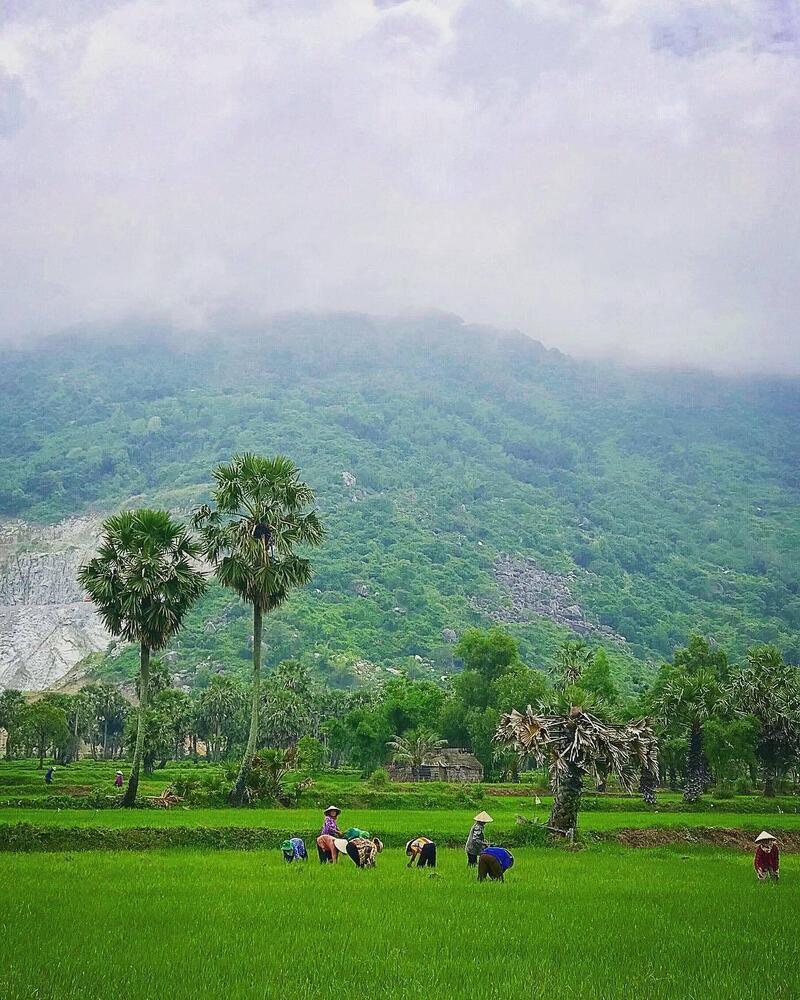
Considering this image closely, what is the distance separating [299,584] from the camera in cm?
4112

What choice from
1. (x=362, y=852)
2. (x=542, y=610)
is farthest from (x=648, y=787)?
(x=542, y=610)

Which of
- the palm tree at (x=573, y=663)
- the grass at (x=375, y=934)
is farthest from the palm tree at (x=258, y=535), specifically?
the palm tree at (x=573, y=663)

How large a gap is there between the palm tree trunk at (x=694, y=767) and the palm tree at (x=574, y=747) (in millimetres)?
25264

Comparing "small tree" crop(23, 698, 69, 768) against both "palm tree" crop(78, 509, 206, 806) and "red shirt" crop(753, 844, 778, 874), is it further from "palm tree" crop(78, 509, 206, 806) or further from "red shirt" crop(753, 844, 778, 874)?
"red shirt" crop(753, 844, 778, 874)

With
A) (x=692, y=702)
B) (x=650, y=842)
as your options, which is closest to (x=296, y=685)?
(x=692, y=702)

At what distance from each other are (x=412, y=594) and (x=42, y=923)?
172 metres

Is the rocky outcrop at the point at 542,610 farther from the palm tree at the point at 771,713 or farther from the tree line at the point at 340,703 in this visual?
the palm tree at the point at 771,713

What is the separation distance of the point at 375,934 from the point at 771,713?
6082 centimetres

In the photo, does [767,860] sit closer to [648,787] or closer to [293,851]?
[293,851]

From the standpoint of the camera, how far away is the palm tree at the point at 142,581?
122 feet

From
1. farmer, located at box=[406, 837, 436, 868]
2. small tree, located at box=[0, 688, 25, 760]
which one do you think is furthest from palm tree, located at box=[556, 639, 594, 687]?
small tree, located at box=[0, 688, 25, 760]

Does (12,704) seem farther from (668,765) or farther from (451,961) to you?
(451,961)

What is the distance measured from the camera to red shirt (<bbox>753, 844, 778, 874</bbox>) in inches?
846

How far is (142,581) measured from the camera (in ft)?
121
